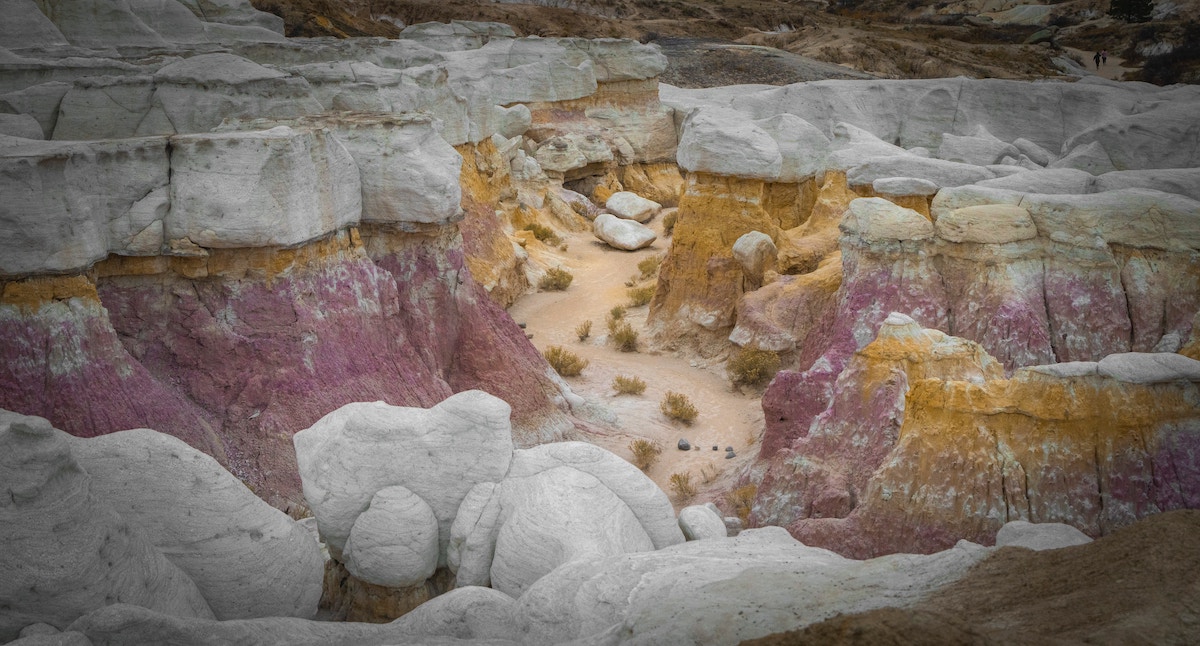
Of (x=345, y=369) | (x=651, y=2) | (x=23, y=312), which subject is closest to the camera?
(x=23, y=312)

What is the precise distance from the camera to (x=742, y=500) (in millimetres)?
7609

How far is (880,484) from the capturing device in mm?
5738

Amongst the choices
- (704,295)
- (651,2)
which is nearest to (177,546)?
(704,295)

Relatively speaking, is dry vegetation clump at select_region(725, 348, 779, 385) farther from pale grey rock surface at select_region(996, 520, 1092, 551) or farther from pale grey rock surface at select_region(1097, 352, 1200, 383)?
pale grey rock surface at select_region(996, 520, 1092, 551)

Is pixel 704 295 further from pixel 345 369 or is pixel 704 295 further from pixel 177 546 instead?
pixel 177 546

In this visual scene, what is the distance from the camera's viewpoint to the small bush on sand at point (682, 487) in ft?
28.0

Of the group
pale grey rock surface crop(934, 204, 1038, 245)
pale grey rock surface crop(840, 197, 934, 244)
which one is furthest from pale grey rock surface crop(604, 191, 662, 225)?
pale grey rock surface crop(934, 204, 1038, 245)

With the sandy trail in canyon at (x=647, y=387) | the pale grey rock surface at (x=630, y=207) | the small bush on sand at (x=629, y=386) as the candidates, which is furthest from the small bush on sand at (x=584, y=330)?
the pale grey rock surface at (x=630, y=207)

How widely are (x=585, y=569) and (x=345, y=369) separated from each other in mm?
3671

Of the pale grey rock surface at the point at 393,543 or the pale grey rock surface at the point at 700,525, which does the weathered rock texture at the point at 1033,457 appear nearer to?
the pale grey rock surface at the point at 700,525

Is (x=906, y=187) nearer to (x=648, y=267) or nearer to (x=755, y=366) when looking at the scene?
(x=755, y=366)

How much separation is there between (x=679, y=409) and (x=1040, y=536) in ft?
19.9

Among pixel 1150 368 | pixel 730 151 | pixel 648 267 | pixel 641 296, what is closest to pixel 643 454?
pixel 730 151

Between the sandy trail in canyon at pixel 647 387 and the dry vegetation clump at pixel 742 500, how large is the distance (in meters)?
0.09
